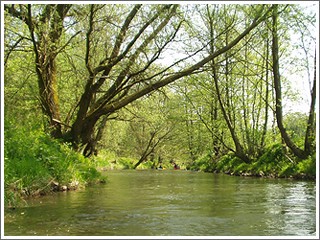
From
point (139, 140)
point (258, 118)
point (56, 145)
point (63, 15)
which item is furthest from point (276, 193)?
point (139, 140)

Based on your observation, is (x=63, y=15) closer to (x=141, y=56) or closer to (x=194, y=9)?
(x=141, y=56)

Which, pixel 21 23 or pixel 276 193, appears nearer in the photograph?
pixel 276 193

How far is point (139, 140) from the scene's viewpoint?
169 feet

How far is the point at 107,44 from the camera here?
1500 cm

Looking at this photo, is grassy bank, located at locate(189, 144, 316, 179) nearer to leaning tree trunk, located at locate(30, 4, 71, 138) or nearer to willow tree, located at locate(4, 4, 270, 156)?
willow tree, located at locate(4, 4, 270, 156)

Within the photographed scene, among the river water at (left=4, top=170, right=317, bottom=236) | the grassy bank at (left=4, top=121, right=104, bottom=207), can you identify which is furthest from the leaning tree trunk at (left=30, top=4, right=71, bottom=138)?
the river water at (left=4, top=170, right=317, bottom=236)

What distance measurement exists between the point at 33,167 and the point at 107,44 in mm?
5811

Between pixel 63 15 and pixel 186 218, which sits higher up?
pixel 63 15

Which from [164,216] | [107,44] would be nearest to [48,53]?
[107,44]

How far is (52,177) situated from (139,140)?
130ft

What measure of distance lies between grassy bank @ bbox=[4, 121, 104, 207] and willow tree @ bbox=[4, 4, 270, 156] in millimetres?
2108

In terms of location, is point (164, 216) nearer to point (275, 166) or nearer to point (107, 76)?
point (107, 76)

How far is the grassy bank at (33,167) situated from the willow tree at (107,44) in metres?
2.11

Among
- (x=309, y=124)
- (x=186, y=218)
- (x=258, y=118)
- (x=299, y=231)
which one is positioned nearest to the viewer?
(x=299, y=231)
